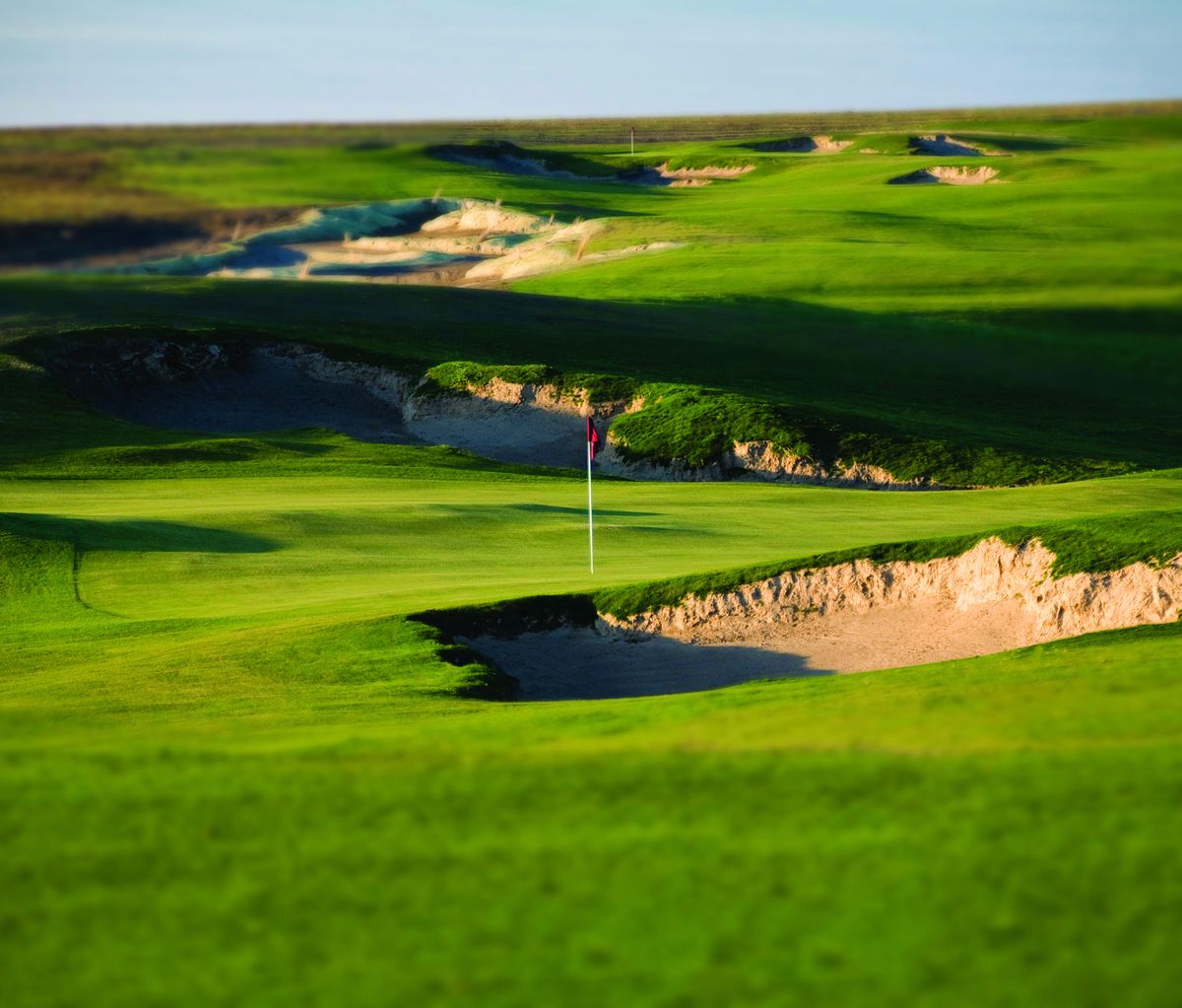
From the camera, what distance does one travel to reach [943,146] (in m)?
135

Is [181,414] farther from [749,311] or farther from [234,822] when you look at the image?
[234,822]

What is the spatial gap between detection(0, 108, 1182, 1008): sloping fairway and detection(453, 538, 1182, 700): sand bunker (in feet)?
1.93

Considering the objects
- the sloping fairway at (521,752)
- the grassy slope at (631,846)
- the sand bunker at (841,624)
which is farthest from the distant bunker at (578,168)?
the grassy slope at (631,846)

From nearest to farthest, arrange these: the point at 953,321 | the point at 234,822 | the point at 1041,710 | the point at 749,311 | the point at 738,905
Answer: the point at 738,905 < the point at 234,822 < the point at 1041,710 < the point at 953,321 < the point at 749,311

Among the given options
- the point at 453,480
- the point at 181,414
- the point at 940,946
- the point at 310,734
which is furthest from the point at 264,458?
the point at 940,946

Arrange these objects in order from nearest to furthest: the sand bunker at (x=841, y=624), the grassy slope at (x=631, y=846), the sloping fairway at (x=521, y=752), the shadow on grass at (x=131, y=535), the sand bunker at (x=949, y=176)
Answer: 1. the grassy slope at (x=631, y=846)
2. the sloping fairway at (x=521, y=752)
3. the sand bunker at (x=841, y=624)
4. the shadow on grass at (x=131, y=535)
5. the sand bunker at (x=949, y=176)

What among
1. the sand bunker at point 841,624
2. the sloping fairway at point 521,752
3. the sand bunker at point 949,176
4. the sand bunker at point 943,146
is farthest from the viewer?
the sand bunker at point 943,146

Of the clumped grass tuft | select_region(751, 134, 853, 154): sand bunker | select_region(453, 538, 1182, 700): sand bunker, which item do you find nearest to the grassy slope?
select_region(453, 538, 1182, 700): sand bunker

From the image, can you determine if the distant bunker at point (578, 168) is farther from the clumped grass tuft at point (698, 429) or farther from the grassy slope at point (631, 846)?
the grassy slope at point (631, 846)

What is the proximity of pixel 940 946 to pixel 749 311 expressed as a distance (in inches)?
2488

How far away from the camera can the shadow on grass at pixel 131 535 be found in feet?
A: 94.9

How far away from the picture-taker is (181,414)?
195 ft

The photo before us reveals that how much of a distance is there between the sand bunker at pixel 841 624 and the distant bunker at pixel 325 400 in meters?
27.9

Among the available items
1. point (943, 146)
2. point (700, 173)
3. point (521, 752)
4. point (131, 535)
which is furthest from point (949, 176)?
point (521, 752)
